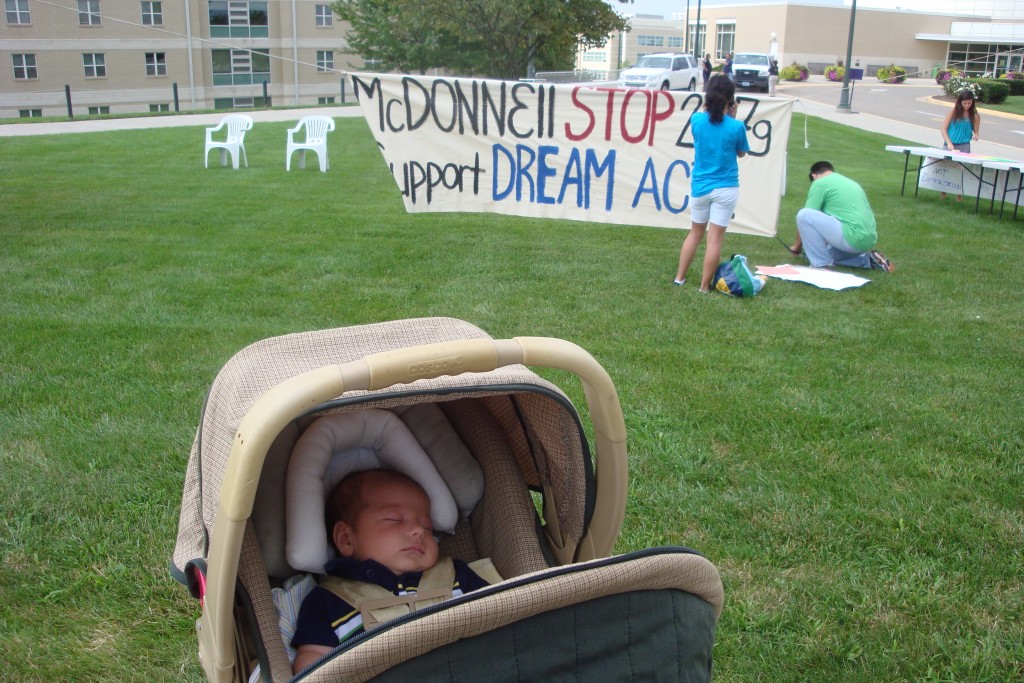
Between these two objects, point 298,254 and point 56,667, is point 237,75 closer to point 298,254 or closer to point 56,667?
point 298,254

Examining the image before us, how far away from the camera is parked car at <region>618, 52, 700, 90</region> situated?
116 ft

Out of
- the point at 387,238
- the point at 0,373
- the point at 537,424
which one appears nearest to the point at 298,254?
the point at 387,238

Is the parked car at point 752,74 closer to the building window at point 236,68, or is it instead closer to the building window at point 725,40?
the building window at point 236,68

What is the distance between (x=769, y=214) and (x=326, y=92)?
45.5 m

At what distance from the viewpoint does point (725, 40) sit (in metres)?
84.4

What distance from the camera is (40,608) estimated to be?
3.17 m

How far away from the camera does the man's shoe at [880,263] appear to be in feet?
28.4

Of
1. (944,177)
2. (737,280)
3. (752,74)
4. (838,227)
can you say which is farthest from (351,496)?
(752,74)

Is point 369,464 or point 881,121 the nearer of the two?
point 369,464

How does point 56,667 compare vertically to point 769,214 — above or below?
below

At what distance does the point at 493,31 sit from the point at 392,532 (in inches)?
925

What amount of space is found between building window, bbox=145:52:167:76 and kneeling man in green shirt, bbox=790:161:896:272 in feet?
143

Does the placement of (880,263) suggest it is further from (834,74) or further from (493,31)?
(834,74)

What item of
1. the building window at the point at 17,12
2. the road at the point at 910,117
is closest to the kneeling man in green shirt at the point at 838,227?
the road at the point at 910,117
